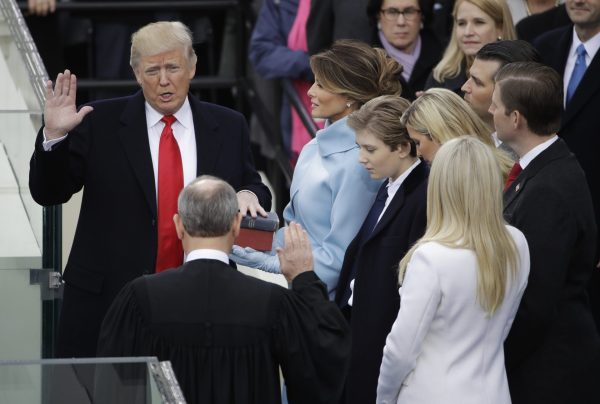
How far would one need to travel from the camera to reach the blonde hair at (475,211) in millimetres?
4473

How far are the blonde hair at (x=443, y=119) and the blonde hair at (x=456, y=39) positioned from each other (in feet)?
4.93

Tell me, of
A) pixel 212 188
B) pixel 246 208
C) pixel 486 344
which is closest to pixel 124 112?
pixel 246 208

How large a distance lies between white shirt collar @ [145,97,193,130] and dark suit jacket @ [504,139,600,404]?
134 cm

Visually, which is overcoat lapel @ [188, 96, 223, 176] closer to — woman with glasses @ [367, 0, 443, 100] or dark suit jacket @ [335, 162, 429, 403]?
dark suit jacket @ [335, 162, 429, 403]

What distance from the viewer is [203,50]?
10.1 meters

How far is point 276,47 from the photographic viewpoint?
8375 millimetres

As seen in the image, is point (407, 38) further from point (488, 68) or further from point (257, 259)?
point (257, 259)

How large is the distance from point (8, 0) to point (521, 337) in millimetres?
3580

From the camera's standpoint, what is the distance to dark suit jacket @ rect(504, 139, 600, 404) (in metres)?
4.75

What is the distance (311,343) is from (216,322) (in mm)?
297

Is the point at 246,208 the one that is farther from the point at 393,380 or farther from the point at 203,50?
the point at 203,50

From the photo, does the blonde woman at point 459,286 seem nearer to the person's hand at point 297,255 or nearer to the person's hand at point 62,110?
the person's hand at point 297,255

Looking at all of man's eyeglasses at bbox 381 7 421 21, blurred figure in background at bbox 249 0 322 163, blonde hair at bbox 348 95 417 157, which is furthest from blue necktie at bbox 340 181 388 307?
blurred figure in background at bbox 249 0 322 163

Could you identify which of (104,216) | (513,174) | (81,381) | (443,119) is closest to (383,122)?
(443,119)
